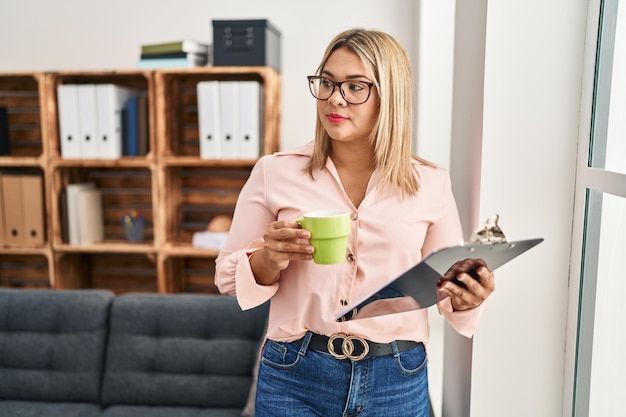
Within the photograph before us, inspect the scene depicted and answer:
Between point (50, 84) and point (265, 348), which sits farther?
point (50, 84)

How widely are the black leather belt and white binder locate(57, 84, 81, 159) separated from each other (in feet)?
7.17

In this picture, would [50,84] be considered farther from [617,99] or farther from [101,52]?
[617,99]

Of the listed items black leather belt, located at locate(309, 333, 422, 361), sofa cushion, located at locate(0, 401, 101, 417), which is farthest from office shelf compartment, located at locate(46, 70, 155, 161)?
black leather belt, located at locate(309, 333, 422, 361)

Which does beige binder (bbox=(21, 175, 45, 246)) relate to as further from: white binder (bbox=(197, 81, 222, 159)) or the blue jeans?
the blue jeans

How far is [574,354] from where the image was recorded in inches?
51.7

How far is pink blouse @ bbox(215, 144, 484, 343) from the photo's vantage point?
4.06 feet

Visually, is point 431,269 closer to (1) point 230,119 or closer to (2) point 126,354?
(2) point 126,354

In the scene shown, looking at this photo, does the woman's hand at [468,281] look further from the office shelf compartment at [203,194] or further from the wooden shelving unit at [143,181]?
the office shelf compartment at [203,194]

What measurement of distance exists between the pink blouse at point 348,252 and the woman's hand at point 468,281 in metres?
0.11

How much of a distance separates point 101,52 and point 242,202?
2267 mm

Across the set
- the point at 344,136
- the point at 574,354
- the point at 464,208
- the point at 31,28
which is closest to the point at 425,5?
the point at 464,208

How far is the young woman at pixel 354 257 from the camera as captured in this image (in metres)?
1.22

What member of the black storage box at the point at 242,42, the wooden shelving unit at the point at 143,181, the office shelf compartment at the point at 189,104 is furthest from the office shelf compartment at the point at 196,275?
the black storage box at the point at 242,42

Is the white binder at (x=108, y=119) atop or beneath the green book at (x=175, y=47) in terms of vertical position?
beneath
